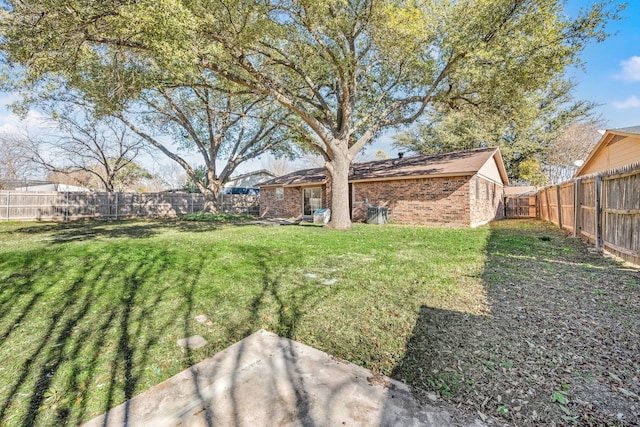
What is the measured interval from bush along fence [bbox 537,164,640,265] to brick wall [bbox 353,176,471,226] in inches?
132

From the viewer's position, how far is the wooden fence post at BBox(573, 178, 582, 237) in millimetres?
7609

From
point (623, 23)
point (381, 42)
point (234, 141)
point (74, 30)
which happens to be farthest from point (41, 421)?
point (234, 141)

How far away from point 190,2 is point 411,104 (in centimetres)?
889

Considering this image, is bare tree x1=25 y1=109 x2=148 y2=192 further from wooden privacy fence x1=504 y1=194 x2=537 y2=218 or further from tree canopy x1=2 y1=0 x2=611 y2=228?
wooden privacy fence x1=504 y1=194 x2=537 y2=218

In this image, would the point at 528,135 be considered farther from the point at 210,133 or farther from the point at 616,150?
the point at 210,133

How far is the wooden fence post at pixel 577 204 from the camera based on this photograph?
7.61 meters

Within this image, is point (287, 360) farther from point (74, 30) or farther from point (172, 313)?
point (74, 30)

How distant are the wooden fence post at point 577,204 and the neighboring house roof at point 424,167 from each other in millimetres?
3589

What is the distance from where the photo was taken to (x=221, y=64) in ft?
27.7

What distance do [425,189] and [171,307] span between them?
1121 cm

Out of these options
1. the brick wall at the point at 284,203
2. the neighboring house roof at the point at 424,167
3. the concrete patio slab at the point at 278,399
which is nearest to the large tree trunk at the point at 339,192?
the neighboring house roof at the point at 424,167

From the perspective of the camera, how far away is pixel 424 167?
13.2 metres

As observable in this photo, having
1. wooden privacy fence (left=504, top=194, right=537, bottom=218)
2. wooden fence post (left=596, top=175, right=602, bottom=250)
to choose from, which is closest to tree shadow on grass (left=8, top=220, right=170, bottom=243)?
wooden fence post (left=596, top=175, right=602, bottom=250)

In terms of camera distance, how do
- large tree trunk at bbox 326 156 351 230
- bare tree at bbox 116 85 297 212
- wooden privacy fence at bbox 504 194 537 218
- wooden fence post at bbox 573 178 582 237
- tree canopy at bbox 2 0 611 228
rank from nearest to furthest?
tree canopy at bbox 2 0 611 228
wooden fence post at bbox 573 178 582 237
large tree trunk at bbox 326 156 351 230
bare tree at bbox 116 85 297 212
wooden privacy fence at bbox 504 194 537 218
